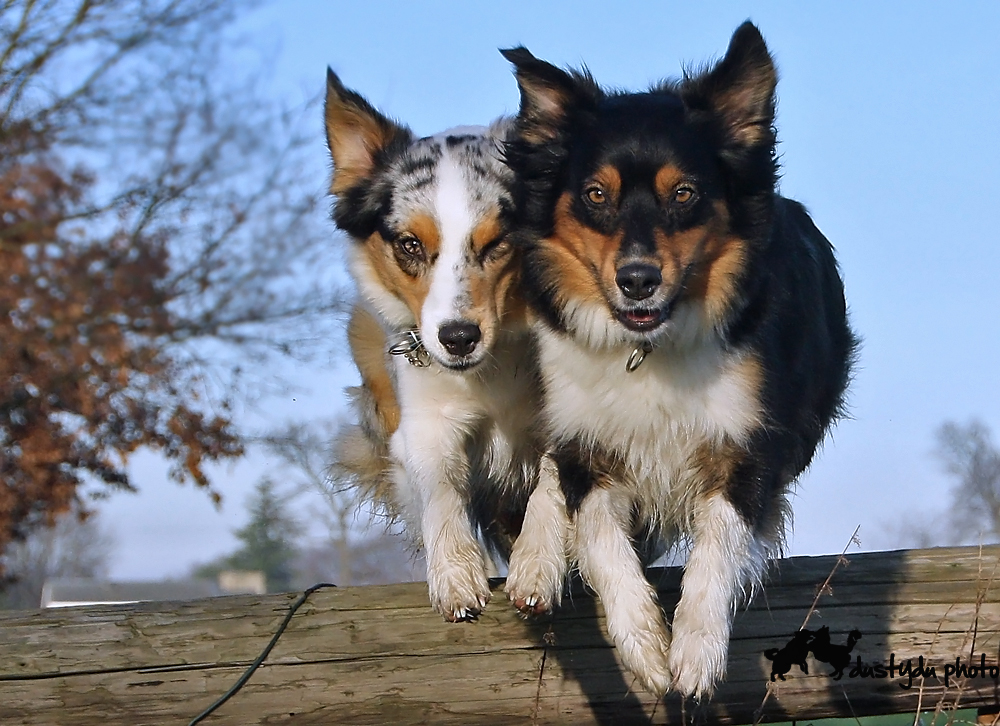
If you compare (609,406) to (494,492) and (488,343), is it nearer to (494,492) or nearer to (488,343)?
(488,343)

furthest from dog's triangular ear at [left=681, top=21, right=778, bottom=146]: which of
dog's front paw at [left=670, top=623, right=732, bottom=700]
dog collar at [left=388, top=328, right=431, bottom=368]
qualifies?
dog's front paw at [left=670, top=623, right=732, bottom=700]

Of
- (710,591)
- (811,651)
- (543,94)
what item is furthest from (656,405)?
(543,94)

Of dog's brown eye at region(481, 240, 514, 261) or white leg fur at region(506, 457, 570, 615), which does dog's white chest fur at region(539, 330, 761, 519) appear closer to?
white leg fur at region(506, 457, 570, 615)

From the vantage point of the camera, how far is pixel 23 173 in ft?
47.3

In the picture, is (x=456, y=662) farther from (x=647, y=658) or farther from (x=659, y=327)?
(x=659, y=327)

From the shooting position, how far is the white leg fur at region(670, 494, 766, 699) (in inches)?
132

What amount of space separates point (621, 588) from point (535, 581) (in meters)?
0.30

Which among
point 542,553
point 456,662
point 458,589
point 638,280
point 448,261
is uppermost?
point 448,261

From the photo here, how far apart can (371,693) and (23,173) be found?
1268cm

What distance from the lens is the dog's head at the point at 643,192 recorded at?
3.62 meters

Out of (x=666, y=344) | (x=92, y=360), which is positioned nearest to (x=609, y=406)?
(x=666, y=344)

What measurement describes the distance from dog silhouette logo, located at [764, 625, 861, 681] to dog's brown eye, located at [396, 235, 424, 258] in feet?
6.55

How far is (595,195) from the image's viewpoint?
3.77 meters

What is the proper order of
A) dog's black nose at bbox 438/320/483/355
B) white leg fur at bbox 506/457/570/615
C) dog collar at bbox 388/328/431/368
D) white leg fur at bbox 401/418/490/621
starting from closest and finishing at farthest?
white leg fur at bbox 506/457/570/615, white leg fur at bbox 401/418/490/621, dog's black nose at bbox 438/320/483/355, dog collar at bbox 388/328/431/368
